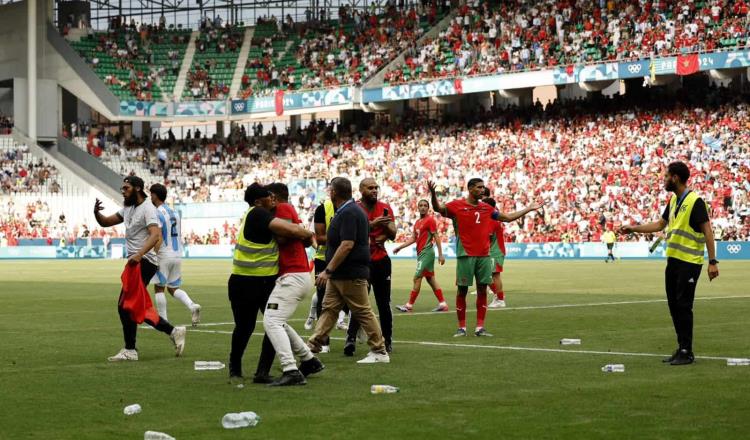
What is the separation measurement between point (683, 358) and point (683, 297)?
2.36 ft

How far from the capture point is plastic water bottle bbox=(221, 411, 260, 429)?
9.42 meters

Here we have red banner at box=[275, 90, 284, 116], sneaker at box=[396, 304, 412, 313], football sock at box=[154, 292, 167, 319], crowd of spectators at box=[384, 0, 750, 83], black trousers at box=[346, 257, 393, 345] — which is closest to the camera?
black trousers at box=[346, 257, 393, 345]

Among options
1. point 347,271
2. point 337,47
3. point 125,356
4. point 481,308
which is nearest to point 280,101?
point 337,47

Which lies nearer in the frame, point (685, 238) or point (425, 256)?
point (685, 238)

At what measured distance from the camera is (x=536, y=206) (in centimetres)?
1722

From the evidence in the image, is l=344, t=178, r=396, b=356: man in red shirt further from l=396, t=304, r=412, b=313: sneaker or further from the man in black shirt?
l=396, t=304, r=412, b=313: sneaker

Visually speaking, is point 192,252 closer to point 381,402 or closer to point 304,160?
point 304,160

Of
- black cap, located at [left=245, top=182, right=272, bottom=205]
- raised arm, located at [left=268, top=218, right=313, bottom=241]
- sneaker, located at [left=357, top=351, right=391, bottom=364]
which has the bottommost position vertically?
sneaker, located at [left=357, top=351, right=391, bottom=364]

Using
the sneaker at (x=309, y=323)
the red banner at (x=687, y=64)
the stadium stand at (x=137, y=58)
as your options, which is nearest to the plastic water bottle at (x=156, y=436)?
the sneaker at (x=309, y=323)

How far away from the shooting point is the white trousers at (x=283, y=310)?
12008 mm

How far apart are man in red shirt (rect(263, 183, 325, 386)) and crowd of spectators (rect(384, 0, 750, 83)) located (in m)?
45.7

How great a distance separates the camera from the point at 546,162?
58.4m

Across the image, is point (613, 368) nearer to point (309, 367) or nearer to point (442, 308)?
point (309, 367)

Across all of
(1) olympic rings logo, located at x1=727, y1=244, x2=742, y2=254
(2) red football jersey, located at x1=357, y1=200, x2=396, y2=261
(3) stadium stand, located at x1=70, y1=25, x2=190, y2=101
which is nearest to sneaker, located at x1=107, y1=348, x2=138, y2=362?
(2) red football jersey, located at x1=357, y1=200, x2=396, y2=261
